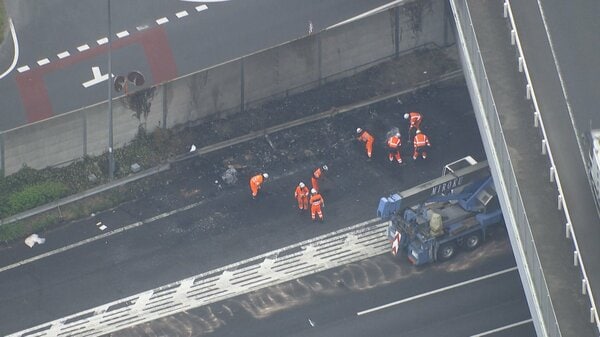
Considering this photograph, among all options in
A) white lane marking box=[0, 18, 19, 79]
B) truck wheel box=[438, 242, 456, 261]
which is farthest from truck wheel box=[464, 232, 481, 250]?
white lane marking box=[0, 18, 19, 79]

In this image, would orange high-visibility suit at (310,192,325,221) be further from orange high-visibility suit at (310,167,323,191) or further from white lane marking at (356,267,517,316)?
white lane marking at (356,267,517,316)

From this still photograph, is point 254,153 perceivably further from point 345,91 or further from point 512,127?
point 512,127

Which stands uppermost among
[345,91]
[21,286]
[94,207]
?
[345,91]

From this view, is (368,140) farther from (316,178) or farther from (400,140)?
(316,178)

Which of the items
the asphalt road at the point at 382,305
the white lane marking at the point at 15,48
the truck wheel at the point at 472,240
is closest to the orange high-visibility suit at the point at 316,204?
the asphalt road at the point at 382,305

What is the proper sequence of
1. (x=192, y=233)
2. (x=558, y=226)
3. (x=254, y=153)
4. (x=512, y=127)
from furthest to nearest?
(x=254, y=153), (x=192, y=233), (x=512, y=127), (x=558, y=226)

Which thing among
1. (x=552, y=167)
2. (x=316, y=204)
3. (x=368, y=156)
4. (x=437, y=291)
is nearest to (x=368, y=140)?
(x=368, y=156)

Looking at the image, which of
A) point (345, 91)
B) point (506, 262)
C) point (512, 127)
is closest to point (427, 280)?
point (506, 262)

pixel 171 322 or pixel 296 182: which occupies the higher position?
pixel 296 182

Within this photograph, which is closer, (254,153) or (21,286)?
(21,286)
